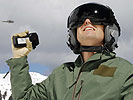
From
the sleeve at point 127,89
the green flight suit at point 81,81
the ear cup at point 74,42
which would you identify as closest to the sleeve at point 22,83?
the green flight suit at point 81,81

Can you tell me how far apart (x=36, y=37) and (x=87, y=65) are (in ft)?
3.93

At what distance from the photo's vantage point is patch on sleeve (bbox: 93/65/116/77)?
4.78 metres

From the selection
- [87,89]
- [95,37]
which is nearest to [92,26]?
[95,37]

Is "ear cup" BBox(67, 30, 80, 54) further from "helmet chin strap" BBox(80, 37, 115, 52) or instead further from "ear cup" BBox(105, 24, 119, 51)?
"ear cup" BBox(105, 24, 119, 51)

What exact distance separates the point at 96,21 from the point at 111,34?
36 centimetres

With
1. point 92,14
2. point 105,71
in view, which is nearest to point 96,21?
point 92,14

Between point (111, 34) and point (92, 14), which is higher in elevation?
point (92, 14)

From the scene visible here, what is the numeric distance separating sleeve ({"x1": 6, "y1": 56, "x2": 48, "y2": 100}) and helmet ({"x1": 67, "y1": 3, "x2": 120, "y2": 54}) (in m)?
1.02

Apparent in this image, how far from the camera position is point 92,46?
211 inches

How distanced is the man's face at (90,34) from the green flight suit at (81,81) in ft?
1.04

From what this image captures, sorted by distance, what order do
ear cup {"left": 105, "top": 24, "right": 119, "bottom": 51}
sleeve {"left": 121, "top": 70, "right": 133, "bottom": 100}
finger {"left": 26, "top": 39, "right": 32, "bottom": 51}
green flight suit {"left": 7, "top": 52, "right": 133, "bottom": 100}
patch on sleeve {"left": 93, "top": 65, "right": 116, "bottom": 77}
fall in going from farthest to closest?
1. finger {"left": 26, "top": 39, "right": 32, "bottom": 51}
2. ear cup {"left": 105, "top": 24, "right": 119, "bottom": 51}
3. patch on sleeve {"left": 93, "top": 65, "right": 116, "bottom": 77}
4. green flight suit {"left": 7, "top": 52, "right": 133, "bottom": 100}
5. sleeve {"left": 121, "top": 70, "right": 133, "bottom": 100}

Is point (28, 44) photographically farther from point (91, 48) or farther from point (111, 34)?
point (111, 34)

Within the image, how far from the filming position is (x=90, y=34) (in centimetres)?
532

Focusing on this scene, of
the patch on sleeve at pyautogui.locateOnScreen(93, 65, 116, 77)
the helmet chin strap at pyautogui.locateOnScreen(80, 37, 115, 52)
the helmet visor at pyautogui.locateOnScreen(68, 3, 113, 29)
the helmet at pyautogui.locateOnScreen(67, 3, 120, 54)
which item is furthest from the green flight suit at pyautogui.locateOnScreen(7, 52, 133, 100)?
the helmet visor at pyautogui.locateOnScreen(68, 3, 113, 29)
